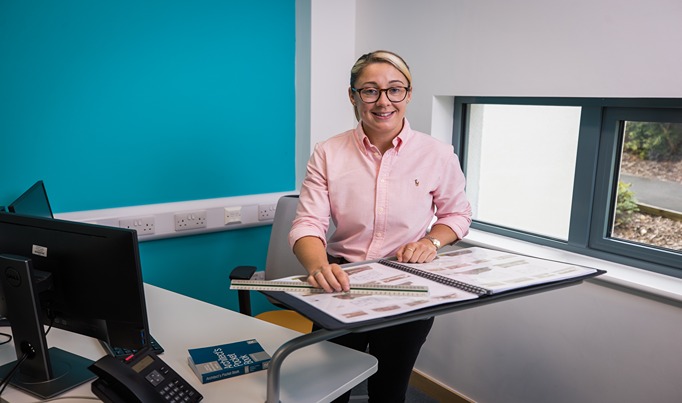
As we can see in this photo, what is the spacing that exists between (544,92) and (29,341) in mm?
1925

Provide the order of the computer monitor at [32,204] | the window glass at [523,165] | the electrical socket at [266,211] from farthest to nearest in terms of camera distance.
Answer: the electrical socket at [266,211]
the window glass at [523,165]
the computer monitor at [32,204]

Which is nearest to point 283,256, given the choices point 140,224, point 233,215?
point 233,215

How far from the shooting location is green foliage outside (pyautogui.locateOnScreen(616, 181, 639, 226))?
7.11 feet

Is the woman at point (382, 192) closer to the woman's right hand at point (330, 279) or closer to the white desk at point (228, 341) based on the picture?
the white desk at point (228, 341)

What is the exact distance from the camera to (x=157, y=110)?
8.37 ft

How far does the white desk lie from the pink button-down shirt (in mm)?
329

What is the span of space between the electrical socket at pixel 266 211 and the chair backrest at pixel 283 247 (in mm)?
316

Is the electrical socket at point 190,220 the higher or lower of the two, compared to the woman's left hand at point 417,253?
Result: lower

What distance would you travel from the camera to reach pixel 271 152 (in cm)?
296

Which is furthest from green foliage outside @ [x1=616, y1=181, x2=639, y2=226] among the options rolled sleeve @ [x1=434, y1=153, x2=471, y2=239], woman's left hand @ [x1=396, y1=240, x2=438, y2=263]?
woman's left hand @ [x1=396, y1=240, x2=438, y2=263]

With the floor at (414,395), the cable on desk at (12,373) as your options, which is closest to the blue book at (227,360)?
the cable on desk at (12,373)

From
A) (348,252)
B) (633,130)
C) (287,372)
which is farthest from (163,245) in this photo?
(633,130)

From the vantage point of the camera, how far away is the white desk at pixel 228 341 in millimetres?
1361

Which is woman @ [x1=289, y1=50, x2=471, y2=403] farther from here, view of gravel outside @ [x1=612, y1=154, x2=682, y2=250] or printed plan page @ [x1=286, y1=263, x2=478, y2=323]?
view of gravel outside @ [x1=612, y1=154, x2=682, y2=250]
